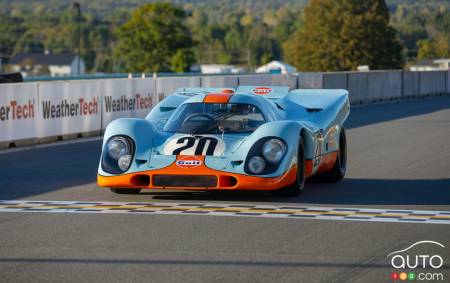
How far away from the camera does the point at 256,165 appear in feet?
37.1

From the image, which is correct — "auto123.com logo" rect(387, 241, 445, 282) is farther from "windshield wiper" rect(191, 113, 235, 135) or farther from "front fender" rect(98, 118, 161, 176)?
"windshield wiper" rect(191, 113, 235, 135)

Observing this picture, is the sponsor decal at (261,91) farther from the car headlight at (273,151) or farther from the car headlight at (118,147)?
the car headlight at (118,147)

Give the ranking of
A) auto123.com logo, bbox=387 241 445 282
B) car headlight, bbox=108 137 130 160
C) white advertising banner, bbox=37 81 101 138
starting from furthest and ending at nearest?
white advertising banner, bbox=37 81 101 138, car headlight, bbox=108 137 130 160, auto123.com logo, bbox=387 241 445 282

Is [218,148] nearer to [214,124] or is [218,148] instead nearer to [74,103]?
[214,124]

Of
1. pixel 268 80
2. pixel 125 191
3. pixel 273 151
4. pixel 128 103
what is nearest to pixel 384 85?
pixel 268 80

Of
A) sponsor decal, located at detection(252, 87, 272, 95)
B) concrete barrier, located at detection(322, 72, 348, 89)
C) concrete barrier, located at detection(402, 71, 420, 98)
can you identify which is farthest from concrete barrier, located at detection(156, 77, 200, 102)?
concrete barrier, located at detection(402, 71, 420, 98)

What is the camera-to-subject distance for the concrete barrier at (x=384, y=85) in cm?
4438

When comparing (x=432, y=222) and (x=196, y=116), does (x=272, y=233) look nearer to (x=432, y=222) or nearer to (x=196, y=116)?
(x=432, y=222)

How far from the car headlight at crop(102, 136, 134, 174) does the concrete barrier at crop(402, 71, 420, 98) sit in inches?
1529

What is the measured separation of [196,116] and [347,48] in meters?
99.8

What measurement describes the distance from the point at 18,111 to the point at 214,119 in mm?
9166

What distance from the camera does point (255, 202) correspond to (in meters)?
11.5

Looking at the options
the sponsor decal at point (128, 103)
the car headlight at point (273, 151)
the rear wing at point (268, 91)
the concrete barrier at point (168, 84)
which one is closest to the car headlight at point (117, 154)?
the car headlight at point (273, 151)

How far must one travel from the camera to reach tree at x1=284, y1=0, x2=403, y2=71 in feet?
361
